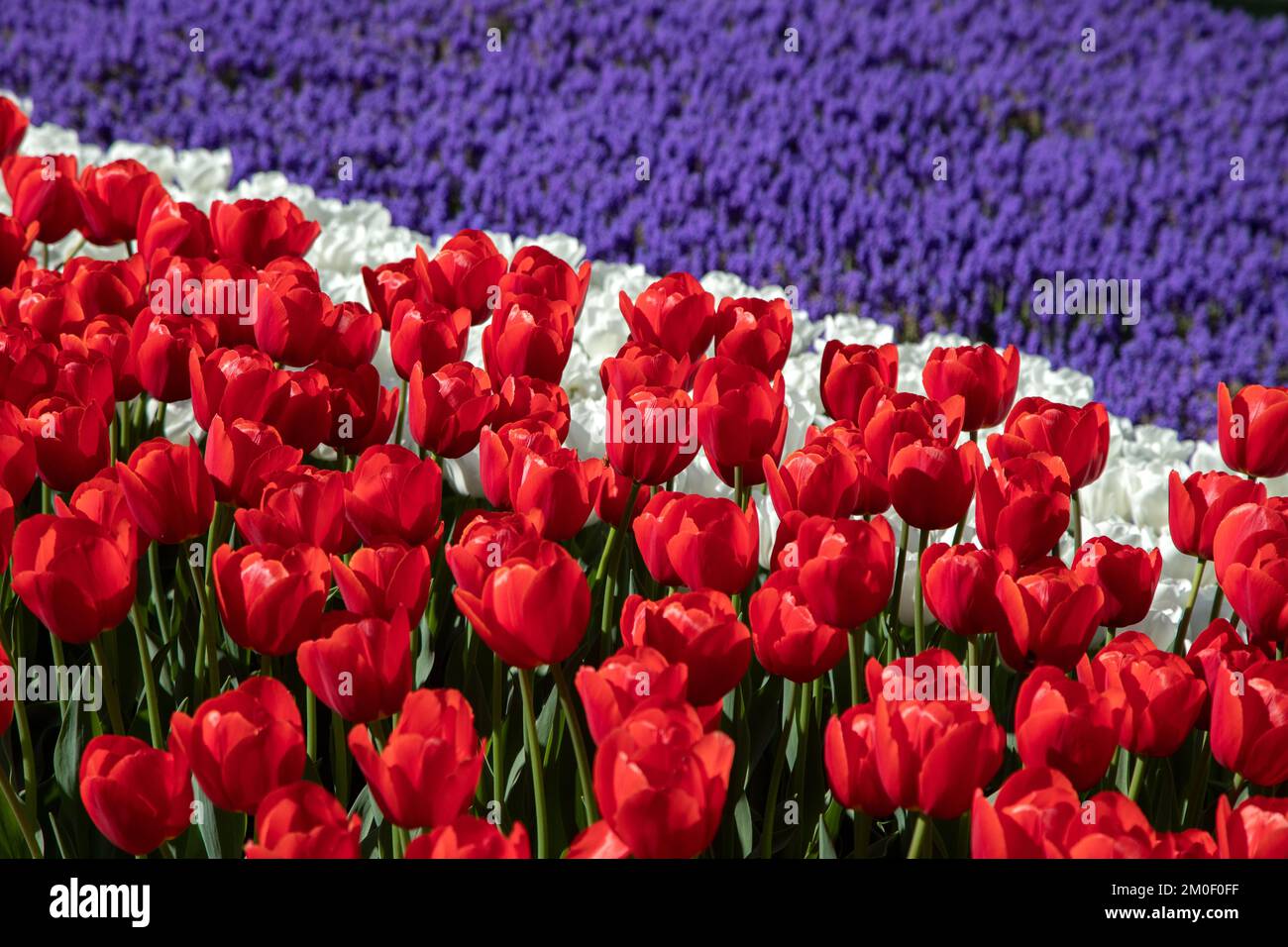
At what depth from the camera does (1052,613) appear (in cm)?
157

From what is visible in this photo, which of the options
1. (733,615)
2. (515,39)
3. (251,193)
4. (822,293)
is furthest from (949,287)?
(733,615)

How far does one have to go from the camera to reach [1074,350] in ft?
17.4

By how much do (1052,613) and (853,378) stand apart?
0.67 meters

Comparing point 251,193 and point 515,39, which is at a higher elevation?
point 515,39

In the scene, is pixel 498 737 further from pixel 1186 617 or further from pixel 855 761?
pixel 1186 617

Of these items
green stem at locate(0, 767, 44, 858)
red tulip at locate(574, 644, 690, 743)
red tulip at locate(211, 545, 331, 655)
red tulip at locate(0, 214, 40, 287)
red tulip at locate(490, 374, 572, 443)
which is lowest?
green stem at locate(0, 767, 44, 858)

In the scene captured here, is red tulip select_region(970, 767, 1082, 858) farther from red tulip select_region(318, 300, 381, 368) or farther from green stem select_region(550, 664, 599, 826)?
red tulip select_region(318, 300, 381, 368)

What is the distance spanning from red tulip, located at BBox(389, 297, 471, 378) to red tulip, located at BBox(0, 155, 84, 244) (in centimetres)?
101

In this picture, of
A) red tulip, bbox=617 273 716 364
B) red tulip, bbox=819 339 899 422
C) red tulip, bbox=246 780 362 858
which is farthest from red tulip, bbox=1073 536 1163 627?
red tulip, bbox=246 780 362 858

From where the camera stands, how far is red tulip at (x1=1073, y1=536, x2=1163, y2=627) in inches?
67.6

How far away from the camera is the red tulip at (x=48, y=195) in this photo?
9.19ft
